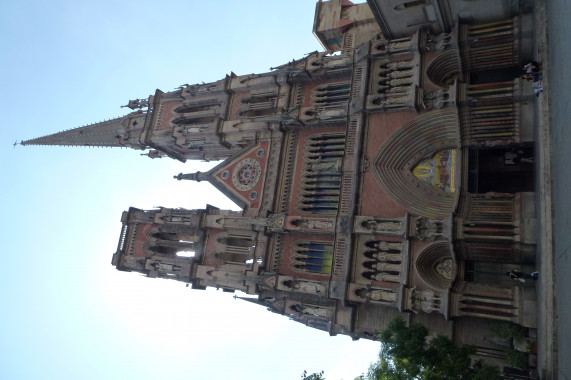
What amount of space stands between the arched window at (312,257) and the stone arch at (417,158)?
4.21 meters

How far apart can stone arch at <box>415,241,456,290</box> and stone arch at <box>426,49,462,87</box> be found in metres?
8.00

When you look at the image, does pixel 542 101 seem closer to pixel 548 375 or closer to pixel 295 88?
pixel 548 375

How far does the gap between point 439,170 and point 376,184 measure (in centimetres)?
297

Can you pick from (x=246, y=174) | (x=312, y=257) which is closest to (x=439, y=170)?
(x=312, y=257)

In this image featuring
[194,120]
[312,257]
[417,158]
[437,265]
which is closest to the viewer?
[437,265]

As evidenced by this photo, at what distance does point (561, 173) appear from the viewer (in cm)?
1362

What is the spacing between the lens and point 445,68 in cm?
2359

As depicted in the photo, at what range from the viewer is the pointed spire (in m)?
33.6

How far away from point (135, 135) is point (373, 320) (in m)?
20.4

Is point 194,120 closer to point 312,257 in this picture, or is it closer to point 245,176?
point 245,176

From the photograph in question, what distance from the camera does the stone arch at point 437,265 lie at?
2086 centimetres

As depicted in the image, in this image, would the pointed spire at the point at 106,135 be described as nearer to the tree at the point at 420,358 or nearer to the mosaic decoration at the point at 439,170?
the mosaic decoration at the point at 439,170

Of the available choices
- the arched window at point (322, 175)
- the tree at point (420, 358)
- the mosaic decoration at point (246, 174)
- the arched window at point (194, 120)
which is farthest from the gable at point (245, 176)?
the tree at point (420, 358)

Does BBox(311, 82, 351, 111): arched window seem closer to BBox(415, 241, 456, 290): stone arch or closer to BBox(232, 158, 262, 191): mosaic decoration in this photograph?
BBox(232, 158, 262, 191): mosaic decoration
